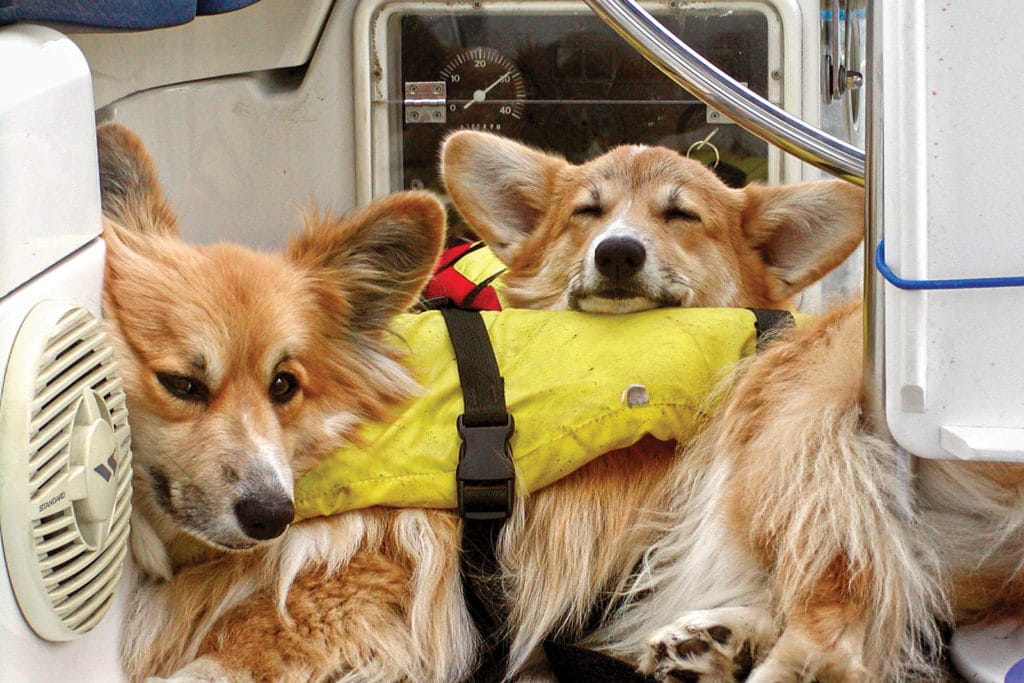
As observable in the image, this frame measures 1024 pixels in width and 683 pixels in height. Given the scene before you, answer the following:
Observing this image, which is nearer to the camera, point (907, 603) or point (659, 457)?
point (907, 603)

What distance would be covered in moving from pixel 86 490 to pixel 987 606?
967mm

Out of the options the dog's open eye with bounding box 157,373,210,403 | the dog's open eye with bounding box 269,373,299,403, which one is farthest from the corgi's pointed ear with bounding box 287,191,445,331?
the dog's open eye with bounding box 157,373,210,403

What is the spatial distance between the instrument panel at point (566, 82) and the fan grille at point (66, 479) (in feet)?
4.94

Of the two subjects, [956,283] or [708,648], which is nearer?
[956,283]

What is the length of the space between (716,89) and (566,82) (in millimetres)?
968

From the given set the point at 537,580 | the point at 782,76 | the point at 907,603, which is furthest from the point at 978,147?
the point at 782,76

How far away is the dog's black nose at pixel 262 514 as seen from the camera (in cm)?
114

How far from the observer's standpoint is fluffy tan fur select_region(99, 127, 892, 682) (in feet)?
3.84

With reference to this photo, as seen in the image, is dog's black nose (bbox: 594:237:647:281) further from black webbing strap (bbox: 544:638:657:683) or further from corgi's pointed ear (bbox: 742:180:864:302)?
black webbing strap (bbox: 544:638:657:683)

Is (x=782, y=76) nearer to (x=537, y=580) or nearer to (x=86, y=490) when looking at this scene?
(x=537, y=580)

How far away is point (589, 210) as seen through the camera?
177 centimetres

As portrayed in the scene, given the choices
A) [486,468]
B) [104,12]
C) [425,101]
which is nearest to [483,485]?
[486,468]

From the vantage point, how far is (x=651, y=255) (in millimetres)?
1579

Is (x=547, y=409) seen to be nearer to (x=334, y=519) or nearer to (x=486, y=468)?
(x=486, y=468)
